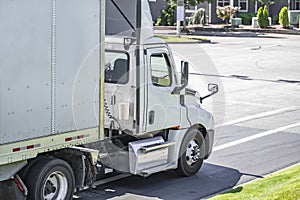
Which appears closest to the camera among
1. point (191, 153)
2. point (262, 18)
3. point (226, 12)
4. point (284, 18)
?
point (191, 153)

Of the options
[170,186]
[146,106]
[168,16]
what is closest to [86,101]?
[146,106]

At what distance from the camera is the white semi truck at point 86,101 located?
28.3 feet

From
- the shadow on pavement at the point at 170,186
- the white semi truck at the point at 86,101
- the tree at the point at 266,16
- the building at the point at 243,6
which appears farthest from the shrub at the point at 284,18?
the white semi truck at the point at 86,101

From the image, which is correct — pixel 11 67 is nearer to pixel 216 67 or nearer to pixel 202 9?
pixel 216 67

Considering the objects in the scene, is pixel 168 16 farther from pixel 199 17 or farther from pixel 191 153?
pixel 191 153

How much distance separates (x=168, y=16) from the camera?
2403 inches

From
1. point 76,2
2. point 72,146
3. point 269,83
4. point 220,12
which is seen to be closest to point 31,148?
point 72,146

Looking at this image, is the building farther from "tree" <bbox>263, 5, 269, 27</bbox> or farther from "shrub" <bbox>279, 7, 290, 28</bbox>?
"shrub" <bbox>279, 7, 290, 28</bbox>

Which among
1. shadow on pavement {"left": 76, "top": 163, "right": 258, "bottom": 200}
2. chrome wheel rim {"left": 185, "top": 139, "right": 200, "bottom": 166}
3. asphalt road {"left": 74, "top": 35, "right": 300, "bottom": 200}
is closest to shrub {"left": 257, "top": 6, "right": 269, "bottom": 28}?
asphalt road {"left": 74, "top": 35, "right": 300, "bottom": 200}

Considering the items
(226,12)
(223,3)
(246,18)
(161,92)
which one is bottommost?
(161,92)

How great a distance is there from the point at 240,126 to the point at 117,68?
693cm

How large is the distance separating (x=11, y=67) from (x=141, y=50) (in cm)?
293

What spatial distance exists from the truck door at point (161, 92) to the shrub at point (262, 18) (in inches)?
1840

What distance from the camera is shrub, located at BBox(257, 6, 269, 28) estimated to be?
5710 centimetres
